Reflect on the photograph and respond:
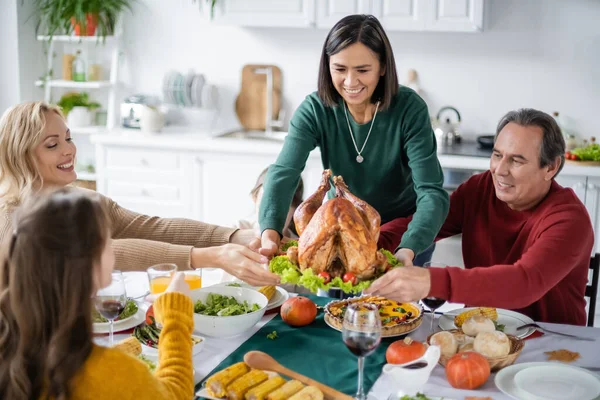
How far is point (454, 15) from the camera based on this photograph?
399cm

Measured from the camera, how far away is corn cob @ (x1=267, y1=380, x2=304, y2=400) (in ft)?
4.85

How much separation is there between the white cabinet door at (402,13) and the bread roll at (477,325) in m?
2.61

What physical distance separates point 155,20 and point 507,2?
2.31 m

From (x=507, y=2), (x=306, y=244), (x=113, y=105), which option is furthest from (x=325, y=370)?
(x=113, y=105)

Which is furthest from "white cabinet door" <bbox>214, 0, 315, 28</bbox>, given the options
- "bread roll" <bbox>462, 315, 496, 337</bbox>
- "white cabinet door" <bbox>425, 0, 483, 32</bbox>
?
"bread roll" <bbox>462, 315, 496, 337</bbox>

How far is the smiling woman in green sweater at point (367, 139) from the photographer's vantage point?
2.14 m

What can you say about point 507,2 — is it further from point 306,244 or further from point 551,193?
point 306,244

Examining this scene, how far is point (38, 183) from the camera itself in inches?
90.0

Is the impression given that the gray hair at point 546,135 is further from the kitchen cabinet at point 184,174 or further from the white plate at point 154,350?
the kitchen cabinet at point 184,174

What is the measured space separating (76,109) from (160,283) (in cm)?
333

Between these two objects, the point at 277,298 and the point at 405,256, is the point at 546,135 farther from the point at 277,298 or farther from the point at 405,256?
the point at 277,298

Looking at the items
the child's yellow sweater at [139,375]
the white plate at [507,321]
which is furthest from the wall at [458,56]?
the child's yellow sweater at [139,375]

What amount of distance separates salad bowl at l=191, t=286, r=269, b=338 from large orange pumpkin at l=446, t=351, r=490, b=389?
54 centimetres

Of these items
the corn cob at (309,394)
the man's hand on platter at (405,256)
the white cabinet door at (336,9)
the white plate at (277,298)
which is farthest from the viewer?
the white cabinet door at (336,9)
